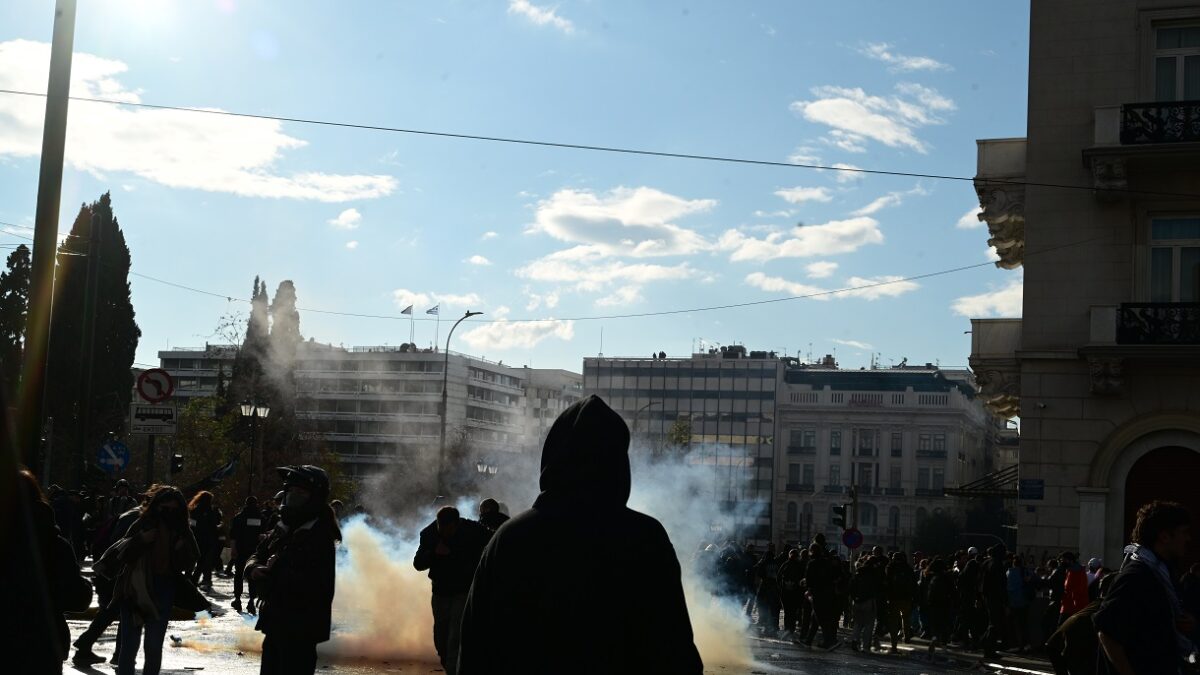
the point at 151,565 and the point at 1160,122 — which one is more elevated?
the point at 1160,122

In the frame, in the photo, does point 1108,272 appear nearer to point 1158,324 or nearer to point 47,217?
point 1158,324

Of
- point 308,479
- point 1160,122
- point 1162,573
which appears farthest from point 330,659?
point 1160,122

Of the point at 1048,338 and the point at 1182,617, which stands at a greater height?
the point at 1048,338

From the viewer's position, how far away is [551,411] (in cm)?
18788

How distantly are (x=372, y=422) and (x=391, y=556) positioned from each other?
13827cm

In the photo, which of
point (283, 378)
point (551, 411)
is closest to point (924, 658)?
point (283, 378)

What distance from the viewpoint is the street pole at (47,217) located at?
34.4 ft

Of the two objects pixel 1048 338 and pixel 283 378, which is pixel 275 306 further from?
pixel 1048 338

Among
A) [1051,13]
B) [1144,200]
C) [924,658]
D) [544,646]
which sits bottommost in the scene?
[924,658]

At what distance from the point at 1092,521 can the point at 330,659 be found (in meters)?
16.2

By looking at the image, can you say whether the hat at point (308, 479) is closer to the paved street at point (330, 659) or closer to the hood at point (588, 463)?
the paved street at point (330, 659)

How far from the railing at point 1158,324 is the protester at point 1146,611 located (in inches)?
757

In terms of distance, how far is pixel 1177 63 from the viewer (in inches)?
1006

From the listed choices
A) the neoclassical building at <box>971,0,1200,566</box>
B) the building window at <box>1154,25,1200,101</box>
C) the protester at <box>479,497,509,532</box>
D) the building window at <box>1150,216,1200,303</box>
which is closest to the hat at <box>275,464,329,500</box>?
the protester at <box>479,497,509,532</box>
